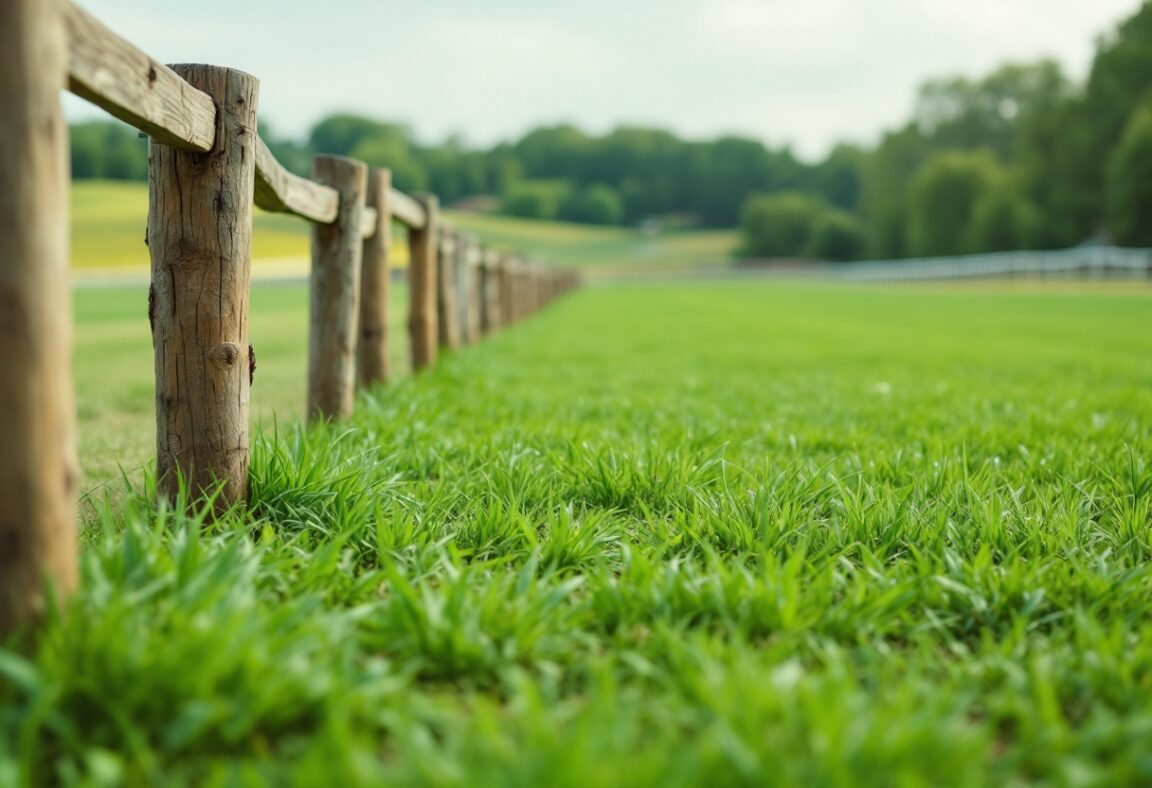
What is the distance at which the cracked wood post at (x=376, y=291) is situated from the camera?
207 inches

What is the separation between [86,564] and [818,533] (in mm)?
1991

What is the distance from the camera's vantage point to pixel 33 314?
1636 millimetres

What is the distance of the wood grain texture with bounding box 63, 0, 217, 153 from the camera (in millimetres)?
1792

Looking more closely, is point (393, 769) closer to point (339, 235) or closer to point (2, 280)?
point (2, 280)

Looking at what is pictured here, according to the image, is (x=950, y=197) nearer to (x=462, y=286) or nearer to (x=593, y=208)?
(x=593, y=208)

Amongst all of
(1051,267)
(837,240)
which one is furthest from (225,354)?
(837,240)

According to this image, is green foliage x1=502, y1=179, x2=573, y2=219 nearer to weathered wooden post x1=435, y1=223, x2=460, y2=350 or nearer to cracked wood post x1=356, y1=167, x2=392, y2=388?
weathered wooden post x1=435, y1=223, x2=460, y2=350

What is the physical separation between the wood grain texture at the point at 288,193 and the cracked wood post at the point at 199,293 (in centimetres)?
29

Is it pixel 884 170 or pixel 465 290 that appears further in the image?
pixel 884 170

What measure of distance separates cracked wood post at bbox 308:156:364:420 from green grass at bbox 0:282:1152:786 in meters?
0.34

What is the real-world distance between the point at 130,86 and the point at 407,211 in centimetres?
421

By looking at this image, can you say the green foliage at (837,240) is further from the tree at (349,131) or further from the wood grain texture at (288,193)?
the wood grain texture at (288,193)

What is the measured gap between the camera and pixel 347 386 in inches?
171

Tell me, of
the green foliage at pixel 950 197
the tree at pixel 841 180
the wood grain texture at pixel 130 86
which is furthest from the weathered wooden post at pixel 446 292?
the tree at pixel 841 180
